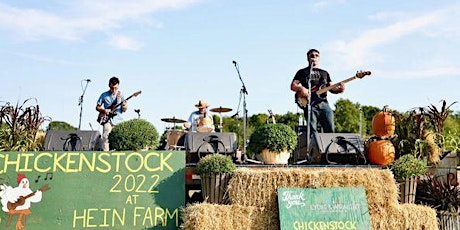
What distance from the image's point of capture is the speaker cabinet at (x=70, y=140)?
594cm

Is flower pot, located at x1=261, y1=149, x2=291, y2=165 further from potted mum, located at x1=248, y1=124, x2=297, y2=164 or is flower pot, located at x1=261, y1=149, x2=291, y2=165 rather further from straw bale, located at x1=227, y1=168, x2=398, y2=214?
straw bale, located at x1=227, y1=168, x2=398, y2=214

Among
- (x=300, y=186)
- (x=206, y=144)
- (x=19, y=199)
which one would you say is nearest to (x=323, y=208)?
(x=300, y=186)

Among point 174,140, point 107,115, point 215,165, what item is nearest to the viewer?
point 215,165

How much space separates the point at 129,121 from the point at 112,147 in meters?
0.36

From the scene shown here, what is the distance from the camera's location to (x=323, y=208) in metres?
5.11

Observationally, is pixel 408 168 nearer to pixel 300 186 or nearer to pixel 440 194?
pixel 440 194

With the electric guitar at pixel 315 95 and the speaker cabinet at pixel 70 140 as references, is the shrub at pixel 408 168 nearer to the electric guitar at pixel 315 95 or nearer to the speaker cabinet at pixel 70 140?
the electric guitar at pixel 315 95

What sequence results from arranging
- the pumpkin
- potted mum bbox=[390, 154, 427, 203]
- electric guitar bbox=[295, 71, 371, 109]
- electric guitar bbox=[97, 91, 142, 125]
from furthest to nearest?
electric guitar bbox=[97, 91, 142, 125] → electric guitar bbox=[295, 71, 371, 109] → the pumpkin → potted mum bbox=[390, 154, 427, 203]

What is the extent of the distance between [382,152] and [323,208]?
1.18 metres

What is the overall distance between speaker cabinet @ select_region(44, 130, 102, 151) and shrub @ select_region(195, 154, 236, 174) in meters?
1.63

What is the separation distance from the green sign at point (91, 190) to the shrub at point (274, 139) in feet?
3.07

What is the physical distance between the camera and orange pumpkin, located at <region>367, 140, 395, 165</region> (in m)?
5.80

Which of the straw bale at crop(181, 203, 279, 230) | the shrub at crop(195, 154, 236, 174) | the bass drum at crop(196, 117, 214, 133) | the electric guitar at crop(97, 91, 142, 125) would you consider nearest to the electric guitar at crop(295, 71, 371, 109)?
the bass drum at crop(196, 117, 214, 133)

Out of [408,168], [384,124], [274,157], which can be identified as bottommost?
[408,168]
